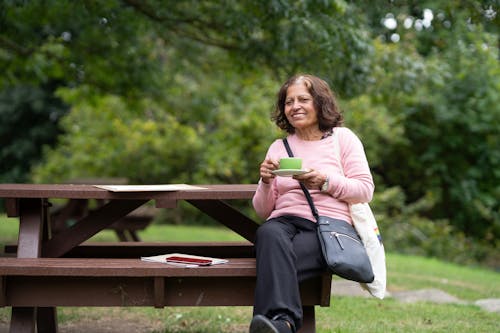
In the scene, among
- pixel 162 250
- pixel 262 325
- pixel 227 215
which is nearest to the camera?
pixel 262 325

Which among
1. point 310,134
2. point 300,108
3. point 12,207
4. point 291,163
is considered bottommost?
point 12,207

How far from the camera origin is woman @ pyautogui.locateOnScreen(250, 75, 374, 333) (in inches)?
138

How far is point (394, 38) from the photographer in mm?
10797

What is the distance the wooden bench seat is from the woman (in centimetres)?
17

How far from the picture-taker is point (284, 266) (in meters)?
3.57

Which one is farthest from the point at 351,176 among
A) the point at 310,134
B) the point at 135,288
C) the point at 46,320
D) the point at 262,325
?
the point at 46,320

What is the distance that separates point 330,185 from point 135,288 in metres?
1.15

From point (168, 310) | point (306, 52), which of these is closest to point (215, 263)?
point (168, 310)

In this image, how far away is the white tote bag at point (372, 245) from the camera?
377cm

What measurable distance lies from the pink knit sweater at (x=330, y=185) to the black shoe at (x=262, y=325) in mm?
734

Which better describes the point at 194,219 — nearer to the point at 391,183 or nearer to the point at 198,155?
the point at 198,155

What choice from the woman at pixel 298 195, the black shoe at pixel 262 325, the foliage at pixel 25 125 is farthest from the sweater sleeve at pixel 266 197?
the foliage at pixel 25 125

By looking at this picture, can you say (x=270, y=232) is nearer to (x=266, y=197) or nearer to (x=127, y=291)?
(x=266, y=197)

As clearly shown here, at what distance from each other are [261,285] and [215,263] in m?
0.35
